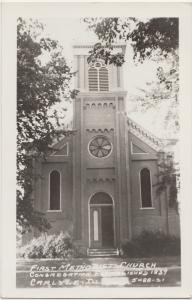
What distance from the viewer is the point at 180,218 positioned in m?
2.02

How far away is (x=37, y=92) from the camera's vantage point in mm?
2109

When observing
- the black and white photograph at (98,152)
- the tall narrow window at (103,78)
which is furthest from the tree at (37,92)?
the tall narrow window at (103,78)

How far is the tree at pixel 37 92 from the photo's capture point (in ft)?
6.79

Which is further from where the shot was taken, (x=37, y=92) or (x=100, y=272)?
(x=37, y=92)

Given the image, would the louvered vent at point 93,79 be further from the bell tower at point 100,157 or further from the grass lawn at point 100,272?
A: the grass lawn at point 100,272

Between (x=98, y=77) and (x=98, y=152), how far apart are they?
0.34 metres

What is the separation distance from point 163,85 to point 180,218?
2.01ft

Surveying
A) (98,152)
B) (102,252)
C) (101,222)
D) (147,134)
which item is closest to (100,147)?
(98,152)

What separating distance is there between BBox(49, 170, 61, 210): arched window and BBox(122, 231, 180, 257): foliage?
0.35m

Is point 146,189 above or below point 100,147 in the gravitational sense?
below

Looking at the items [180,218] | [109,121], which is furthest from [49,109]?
[180,218]

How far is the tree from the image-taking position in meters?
2.07

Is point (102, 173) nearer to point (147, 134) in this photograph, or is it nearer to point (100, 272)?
point (147, 134)

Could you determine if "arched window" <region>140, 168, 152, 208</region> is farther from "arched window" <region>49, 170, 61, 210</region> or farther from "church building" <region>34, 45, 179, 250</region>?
"arched window" <region>49, 170, 61, 210</region>
